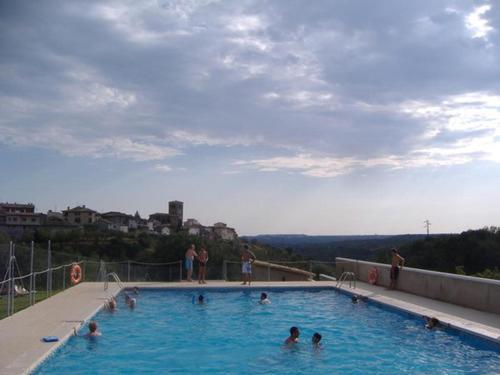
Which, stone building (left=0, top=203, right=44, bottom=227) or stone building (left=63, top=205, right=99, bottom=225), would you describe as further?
stone building (left=63, top=205, right=99, bottom=225)

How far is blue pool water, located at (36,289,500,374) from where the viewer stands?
30.0 ft

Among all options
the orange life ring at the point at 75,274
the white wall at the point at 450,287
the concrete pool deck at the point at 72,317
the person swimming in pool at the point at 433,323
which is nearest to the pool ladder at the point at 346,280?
the concrete pool deck at the point at 72,317

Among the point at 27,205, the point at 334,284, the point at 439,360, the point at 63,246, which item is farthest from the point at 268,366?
the point at 27,205

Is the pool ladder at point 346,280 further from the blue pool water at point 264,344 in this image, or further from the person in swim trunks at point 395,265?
the blue pool water at point 264,344

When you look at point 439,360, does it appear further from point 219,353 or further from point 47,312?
point 47,312

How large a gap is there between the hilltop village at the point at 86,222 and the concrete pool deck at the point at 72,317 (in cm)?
6352

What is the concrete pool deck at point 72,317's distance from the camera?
8.22 meters

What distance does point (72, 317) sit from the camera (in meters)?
11.8

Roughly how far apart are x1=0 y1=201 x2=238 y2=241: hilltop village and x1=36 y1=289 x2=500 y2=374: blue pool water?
6553 cm

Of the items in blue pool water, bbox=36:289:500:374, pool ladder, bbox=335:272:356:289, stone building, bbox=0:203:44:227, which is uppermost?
stone building, bbox=0:203:44:227

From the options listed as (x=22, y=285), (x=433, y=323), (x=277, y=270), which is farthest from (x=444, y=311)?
(x=277, y=270)

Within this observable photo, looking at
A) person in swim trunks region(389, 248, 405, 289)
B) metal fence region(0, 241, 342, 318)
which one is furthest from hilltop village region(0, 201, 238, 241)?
person in swim trunks region(389, 248, 405, 289)

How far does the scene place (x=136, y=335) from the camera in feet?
38.6

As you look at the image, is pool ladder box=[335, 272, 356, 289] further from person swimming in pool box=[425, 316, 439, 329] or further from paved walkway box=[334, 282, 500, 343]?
person swimming in pool box=[425, 316, 439, 329]
